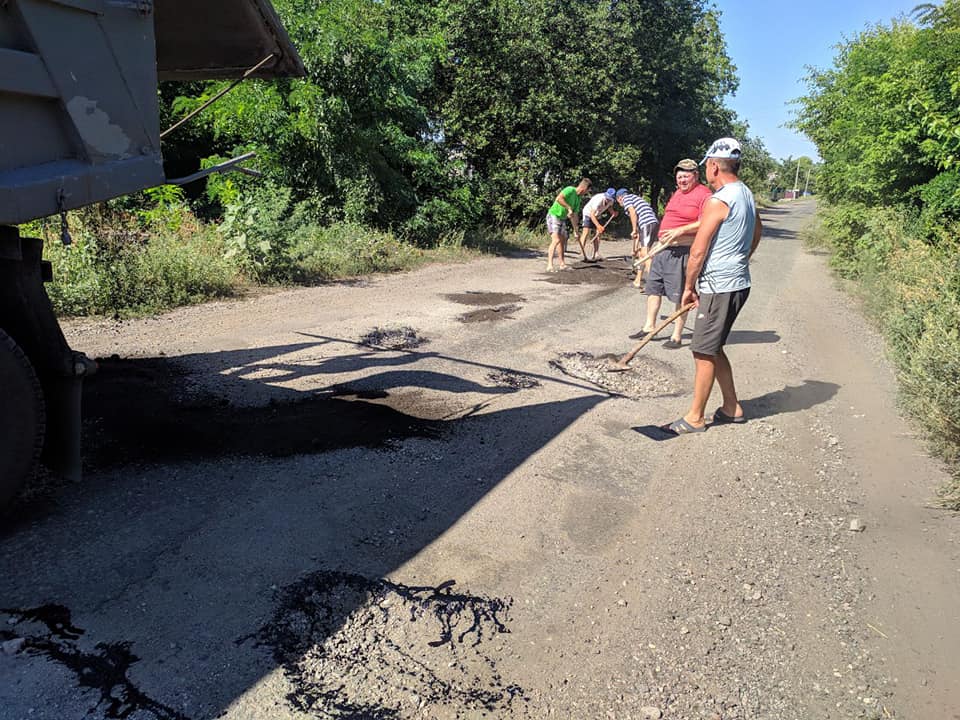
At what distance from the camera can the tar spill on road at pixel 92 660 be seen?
86.9 inches

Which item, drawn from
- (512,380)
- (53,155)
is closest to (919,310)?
(512,380)

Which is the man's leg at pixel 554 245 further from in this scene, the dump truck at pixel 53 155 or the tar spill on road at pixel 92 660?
the tar spill on road at pixel 92 660

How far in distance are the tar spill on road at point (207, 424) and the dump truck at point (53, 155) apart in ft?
2.80

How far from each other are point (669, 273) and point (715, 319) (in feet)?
8.36

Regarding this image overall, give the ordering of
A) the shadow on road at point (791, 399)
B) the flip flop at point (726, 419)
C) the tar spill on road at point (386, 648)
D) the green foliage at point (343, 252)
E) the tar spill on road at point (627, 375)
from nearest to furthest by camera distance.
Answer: the tar spill on road at point (386, 648) < the flip flop at point (726, 419) < the shadow on road at point (791, 399) < the tar spill on road at point (627, 375) < the green foliage at point (343, 252)

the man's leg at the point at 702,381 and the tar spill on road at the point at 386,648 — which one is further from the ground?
the man's leg at the point at 702,381

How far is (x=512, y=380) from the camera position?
6.01 meters

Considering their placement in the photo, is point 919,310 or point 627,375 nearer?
point 627,375

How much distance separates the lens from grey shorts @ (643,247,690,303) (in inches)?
285

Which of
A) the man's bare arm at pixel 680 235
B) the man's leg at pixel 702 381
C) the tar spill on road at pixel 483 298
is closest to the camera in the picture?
the man's leg at pixel 702 381

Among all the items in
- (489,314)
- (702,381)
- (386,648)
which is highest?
(702,381)

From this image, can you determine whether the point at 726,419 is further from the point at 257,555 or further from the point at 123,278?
the point at 123,278

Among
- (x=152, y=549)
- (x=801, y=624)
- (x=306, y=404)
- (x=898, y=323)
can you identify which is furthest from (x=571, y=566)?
(x=898, y=323)

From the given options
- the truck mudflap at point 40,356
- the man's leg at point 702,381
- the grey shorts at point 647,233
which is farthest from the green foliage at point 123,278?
the grey shorts at point 647,233
